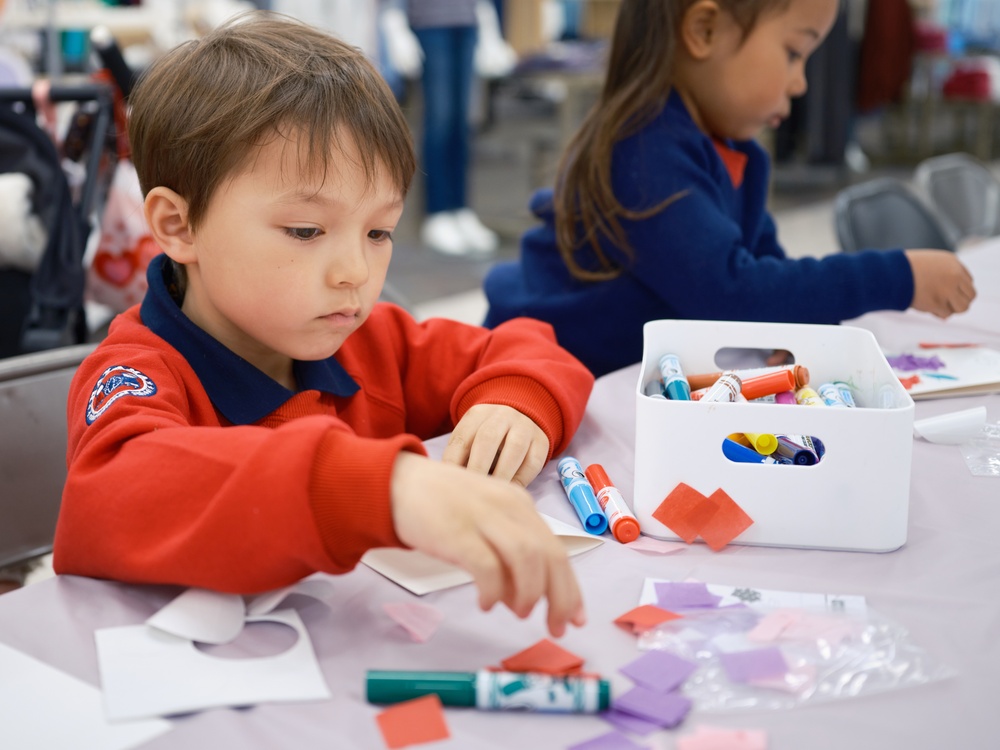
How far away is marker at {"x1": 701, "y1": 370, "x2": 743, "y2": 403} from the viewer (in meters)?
0.83

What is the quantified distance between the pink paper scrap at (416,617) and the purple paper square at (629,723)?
0.13 metres

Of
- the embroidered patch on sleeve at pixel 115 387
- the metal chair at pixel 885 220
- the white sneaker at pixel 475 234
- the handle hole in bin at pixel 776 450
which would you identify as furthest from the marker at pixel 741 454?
the white sneaker at pixel 475 234

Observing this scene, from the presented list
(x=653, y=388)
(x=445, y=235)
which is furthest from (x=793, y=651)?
(x=445, y=235)

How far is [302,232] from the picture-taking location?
82 cm

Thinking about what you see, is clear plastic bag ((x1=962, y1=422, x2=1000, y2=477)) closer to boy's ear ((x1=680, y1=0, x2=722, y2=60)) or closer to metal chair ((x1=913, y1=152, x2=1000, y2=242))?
boy's ear ((x1=680, y1=0, x2=722, y2=60))

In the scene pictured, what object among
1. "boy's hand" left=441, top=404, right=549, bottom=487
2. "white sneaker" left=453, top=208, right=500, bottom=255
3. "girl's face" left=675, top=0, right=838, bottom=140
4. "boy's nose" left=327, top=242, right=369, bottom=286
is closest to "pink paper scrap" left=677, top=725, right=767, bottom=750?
"boy's hand" left=441, top=404, right=549, bottom=487

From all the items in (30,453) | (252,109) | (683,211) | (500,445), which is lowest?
(30,453)

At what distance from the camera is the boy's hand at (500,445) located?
85 centimetres

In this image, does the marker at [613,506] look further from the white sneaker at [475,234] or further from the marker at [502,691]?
the white sneaker at [475,234]

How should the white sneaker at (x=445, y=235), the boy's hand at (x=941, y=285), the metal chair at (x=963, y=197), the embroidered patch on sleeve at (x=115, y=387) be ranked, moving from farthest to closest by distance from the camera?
the white sneaker at (x=445, y=235)
the metal chair at (x=963, y=197)
the boy's hand at (x=941, y=285)
the embroidered patch on sleeve at (x=115, y=387)

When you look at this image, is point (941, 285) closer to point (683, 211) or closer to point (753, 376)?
point (683, 211)

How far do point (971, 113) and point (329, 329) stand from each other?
24.3ft

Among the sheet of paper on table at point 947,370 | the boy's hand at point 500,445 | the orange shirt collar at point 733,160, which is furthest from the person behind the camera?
the orange shirt collar at point 733,160

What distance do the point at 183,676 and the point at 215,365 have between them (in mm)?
347
